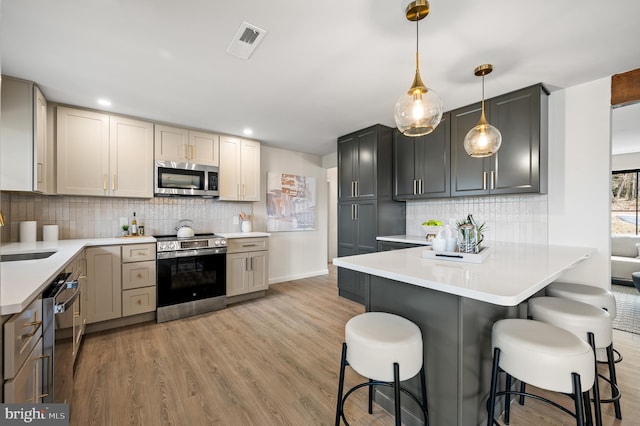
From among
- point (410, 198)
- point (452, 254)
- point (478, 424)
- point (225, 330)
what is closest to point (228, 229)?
point (225, 330)

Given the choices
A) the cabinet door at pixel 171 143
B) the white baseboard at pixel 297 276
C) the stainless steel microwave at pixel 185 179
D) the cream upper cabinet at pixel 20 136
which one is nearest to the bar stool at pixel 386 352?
the stainless steel microwave at pixel 185 179

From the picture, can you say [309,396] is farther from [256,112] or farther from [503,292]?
[256,112]

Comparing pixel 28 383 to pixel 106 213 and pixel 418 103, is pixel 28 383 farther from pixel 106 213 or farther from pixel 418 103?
pixel 106 213

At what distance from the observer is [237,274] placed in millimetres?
3646

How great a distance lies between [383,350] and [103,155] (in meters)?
3.55

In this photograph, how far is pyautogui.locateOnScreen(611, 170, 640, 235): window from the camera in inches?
204

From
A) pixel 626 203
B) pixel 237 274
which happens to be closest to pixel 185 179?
pixel 237 274

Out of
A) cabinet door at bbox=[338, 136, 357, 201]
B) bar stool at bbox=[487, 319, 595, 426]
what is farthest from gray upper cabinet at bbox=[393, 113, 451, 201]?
bar stool at bbox=[487, 319, 595, 426]

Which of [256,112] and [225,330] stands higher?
[256,112]

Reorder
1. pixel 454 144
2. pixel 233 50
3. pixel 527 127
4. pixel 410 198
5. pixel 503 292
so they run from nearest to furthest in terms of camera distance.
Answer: pixel 503 292 → pixel 233 50 → pixel 527 127 → pixel 454 144 → pixel 410 198

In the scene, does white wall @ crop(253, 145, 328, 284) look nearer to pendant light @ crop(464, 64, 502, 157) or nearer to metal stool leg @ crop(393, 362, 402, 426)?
pendant light @ crop(464, 64, 502, 157)

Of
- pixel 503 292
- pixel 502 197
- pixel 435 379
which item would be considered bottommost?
pixel 435 379

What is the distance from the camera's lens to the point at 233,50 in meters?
1.94

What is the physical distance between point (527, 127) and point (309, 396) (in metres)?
3.02
